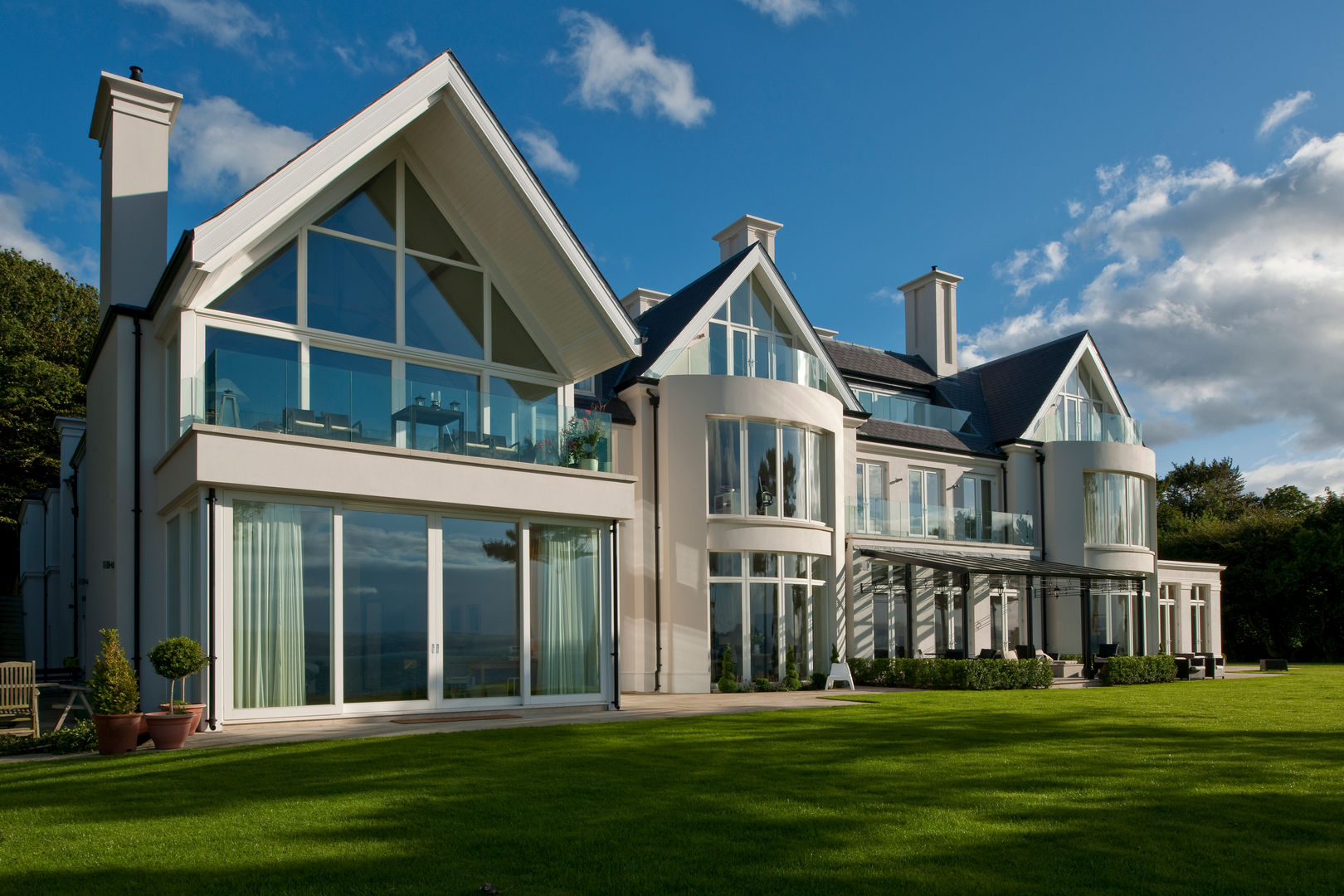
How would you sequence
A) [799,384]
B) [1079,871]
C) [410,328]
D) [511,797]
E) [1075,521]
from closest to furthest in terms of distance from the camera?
[1079,871]
[511,797]
[410,328]
[799,384]
[1075,521]

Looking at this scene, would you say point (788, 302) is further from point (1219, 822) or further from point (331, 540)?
point (1219, 822)

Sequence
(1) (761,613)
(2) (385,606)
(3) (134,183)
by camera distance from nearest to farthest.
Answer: (2) (385,606) < (3) (134,183) < (1) (761,613)

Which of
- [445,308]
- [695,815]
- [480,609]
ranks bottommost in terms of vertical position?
[695,815]

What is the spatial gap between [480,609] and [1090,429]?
79.0ft

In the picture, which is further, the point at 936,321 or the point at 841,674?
the point at 936,321

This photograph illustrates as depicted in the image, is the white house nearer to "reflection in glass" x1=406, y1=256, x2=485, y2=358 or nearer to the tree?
"reflection in glass" x1=406, y1=256, x2=485, y2=358

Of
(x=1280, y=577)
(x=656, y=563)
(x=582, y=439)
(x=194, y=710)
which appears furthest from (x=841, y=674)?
(x=1280, y=577)

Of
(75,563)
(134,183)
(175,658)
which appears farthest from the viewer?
(75,563)

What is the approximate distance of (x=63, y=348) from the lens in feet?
138

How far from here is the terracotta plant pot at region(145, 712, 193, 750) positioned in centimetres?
1112

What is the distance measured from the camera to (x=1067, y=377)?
107 feet

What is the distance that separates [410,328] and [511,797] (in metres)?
10.0

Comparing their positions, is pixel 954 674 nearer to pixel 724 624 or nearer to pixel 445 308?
pixel 724 624

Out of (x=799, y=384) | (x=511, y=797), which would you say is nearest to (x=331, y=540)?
(x=511, y=797)
